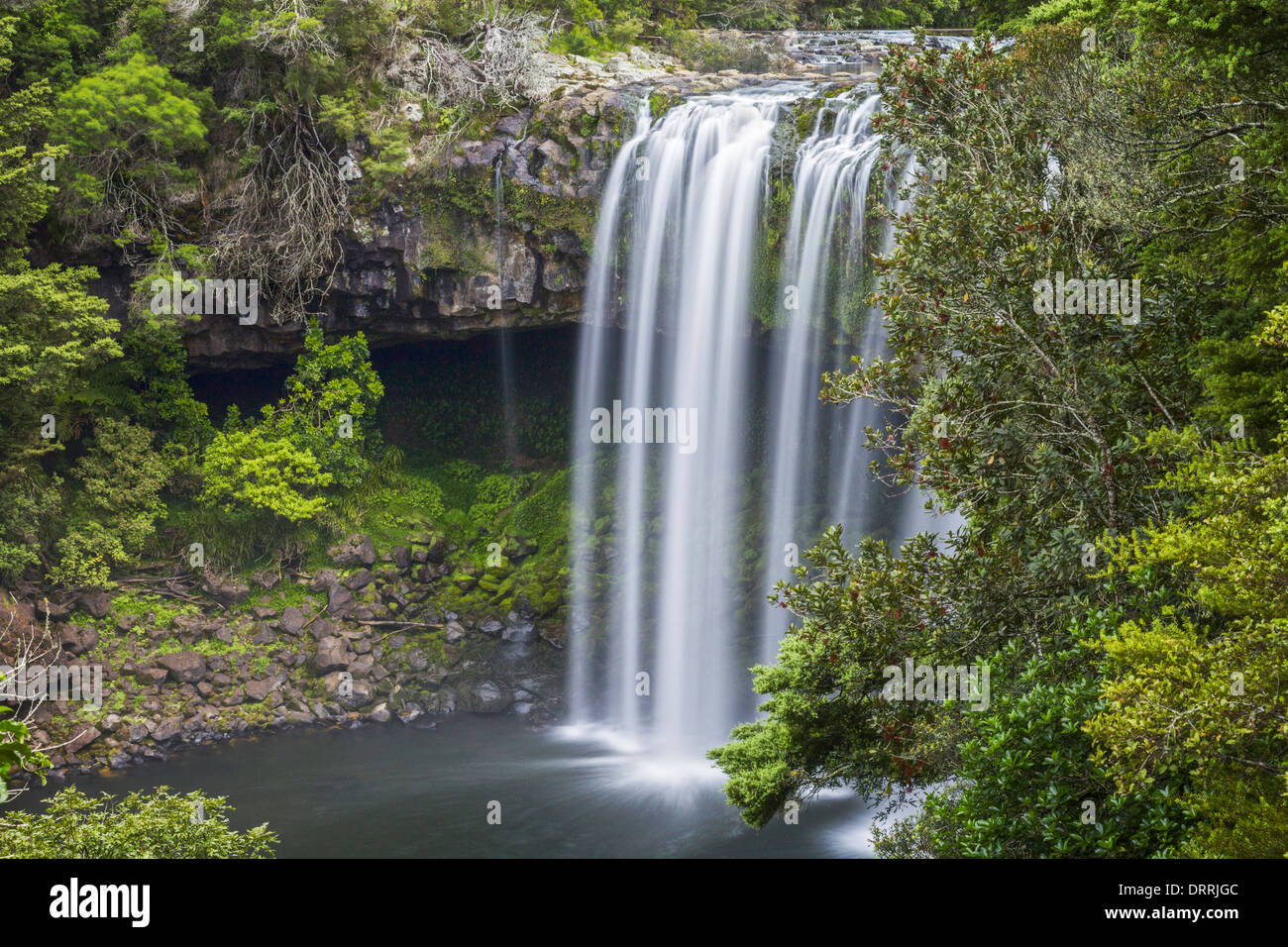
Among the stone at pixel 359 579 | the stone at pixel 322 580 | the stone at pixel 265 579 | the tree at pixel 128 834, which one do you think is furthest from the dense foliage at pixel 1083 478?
the stone at pixel 265 579

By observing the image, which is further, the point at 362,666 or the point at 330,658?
the point at 362,666

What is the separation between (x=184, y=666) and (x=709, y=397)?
10735mm

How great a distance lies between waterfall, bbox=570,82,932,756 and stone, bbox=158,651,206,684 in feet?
22.8

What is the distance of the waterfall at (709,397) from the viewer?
18.2 m

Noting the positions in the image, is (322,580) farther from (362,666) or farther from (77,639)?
(77,639)

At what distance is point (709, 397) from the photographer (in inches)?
786

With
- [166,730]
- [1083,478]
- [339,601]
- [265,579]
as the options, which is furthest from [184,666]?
[1083,478]

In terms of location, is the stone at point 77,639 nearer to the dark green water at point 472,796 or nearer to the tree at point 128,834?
the dark green water at point 472,796

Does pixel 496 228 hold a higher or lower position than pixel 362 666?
higher

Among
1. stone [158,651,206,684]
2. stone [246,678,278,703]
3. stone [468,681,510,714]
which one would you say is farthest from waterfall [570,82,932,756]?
stone [158,651,206,684]

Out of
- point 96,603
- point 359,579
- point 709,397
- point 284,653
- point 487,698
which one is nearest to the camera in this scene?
point 96,603

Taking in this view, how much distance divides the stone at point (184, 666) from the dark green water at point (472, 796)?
5.25 ft

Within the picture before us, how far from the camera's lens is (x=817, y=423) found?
1973 cm
